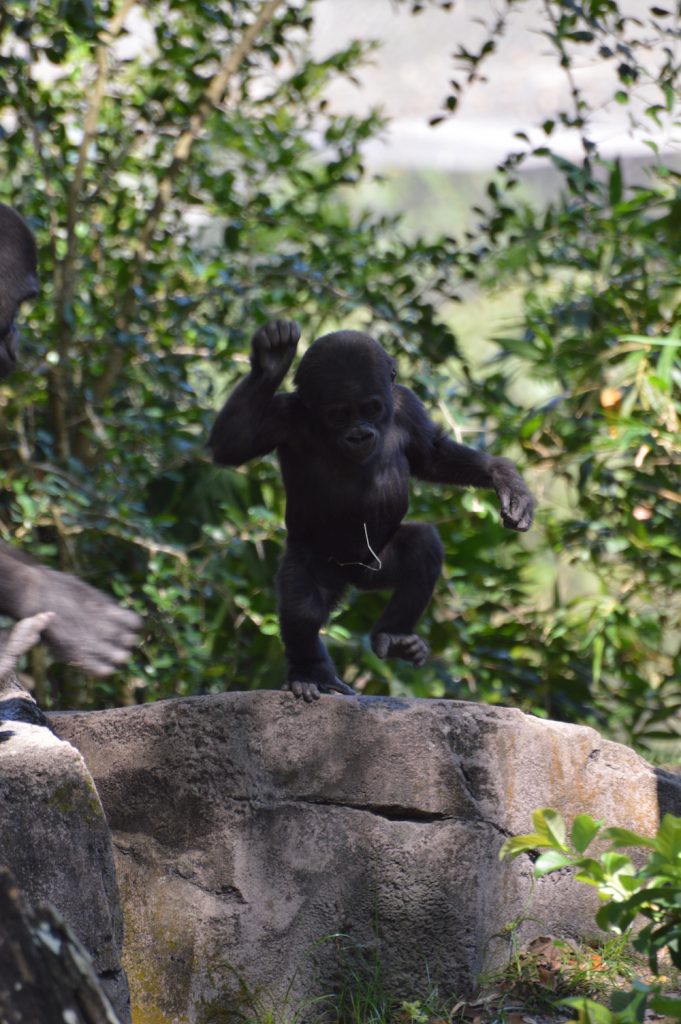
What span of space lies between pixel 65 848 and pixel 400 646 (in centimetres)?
147

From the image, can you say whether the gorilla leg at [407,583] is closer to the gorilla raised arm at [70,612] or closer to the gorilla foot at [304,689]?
the gorilla foot at [304,689]

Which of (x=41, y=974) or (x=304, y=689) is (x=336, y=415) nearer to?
(x=304, y=689)

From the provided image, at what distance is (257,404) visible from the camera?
12.5ft

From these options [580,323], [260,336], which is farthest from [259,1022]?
[580,323]

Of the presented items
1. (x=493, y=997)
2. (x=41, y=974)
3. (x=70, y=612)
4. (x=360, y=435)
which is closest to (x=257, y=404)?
(x=360, y=435)

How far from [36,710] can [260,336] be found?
132cm

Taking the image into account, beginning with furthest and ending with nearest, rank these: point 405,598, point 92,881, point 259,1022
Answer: point 405,598
point 259,1022
point 92,881

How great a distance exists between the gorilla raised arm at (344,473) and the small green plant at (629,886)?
1263 millimetres

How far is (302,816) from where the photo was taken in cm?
353

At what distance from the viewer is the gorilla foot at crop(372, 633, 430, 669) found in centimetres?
400

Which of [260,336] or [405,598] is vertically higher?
[260,336]

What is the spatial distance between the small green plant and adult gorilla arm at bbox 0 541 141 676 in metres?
1.12

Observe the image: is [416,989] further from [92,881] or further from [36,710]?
[36,710]

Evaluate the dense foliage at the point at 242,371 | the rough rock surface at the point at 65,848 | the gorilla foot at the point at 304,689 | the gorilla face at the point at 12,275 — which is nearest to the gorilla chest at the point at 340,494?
the gorilla foot at the point at 304,689
